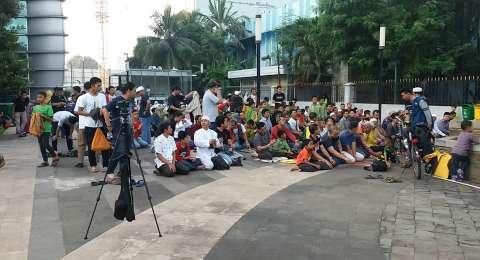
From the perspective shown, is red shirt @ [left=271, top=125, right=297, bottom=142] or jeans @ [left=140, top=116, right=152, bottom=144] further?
jeans @ [left=140, top=116, right=152, bottom=144]

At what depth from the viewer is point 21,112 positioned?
18406 millimetres

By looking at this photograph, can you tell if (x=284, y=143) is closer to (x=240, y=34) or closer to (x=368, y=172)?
(x=368, y=172)

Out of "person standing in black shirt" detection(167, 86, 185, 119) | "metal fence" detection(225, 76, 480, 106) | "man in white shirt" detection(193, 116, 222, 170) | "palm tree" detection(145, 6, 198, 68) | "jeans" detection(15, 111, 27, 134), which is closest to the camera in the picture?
"man in white shirt" detection(193, 116, 222, 170)

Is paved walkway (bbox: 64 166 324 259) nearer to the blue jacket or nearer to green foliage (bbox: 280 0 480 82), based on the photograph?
the blue jacket

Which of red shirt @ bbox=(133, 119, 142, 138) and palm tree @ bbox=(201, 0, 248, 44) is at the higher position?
palm tree @ bbox=(201, 0, 248, 44)

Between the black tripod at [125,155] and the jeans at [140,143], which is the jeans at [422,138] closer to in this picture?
the black tripod at [125,155]

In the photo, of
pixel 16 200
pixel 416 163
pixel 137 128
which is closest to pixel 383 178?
pixel 416 163

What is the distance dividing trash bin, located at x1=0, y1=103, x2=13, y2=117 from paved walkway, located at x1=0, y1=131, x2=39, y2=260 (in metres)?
8.60

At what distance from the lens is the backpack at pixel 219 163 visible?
10844mm

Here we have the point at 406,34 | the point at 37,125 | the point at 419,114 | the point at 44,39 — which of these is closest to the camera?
the point at 37,125

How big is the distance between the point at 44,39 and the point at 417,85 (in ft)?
54.5

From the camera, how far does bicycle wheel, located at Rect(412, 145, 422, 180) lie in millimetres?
10240

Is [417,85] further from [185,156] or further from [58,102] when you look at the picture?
[58,102]

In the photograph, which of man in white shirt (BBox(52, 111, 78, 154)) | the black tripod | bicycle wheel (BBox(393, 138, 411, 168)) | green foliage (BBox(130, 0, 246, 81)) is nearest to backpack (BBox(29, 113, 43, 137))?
man in white shirt (BBox(52, 111, 78, 154))
